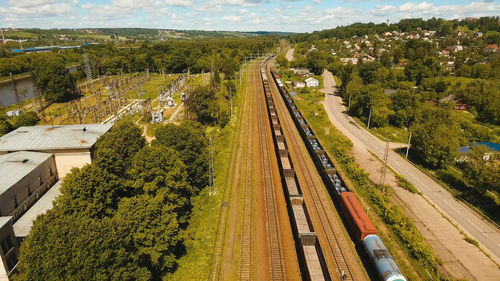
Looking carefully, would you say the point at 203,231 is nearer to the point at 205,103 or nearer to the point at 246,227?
the point at 246,227

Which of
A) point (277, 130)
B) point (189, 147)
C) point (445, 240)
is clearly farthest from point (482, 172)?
point (189, 147)

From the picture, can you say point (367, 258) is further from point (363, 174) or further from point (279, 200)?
point (363, 174)

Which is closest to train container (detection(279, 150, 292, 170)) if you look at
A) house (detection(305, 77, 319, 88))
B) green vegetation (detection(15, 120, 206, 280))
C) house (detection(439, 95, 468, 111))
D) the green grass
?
green vegetation (detection(15, 120, 206, 280))

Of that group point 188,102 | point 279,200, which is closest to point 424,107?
point 279,200

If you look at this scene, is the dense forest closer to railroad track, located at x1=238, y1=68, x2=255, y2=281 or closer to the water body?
railroad track, located at x1=238, y1=68, x2=255, y2=281

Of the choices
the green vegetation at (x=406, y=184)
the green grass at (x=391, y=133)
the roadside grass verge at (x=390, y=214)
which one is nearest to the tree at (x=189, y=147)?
the roadside grass verge at (x=390, y=214)
